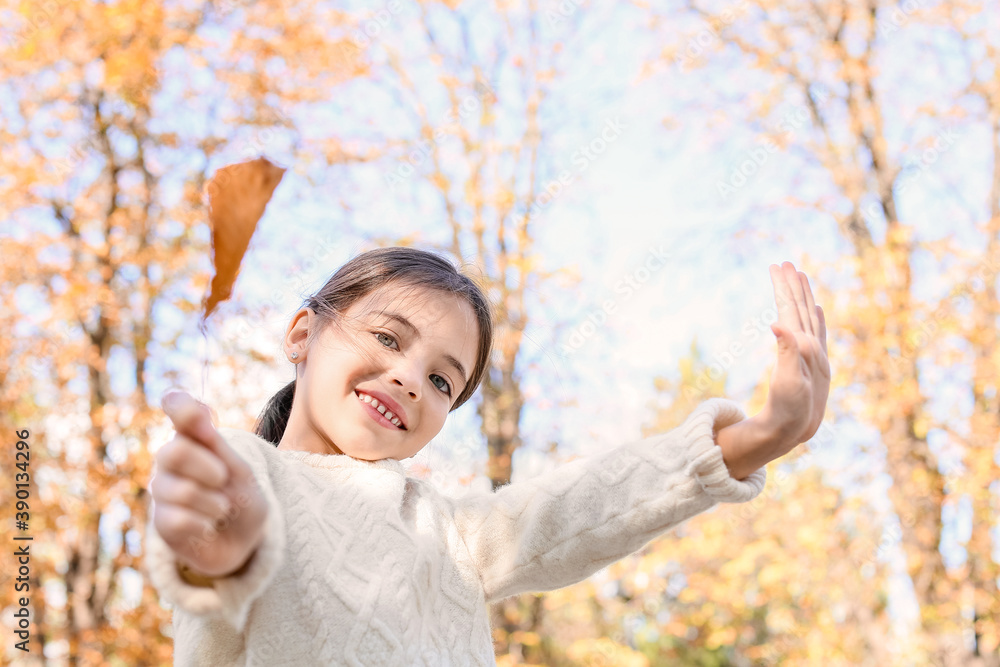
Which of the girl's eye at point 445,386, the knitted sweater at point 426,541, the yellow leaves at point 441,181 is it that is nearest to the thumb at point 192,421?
the knitted sweater at point 426,541

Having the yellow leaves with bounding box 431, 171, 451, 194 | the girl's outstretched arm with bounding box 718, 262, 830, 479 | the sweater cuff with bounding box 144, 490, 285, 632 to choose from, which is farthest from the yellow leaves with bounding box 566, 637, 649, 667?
the sweater cuff with bounding box 144, 490, 285, 632

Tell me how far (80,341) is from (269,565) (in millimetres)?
4694

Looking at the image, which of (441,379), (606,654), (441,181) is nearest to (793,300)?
(441,379)

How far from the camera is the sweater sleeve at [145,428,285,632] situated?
782mm

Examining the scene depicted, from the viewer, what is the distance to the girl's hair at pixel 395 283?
4.70ft

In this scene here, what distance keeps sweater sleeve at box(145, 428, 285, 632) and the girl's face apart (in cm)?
47

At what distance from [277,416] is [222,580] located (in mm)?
847

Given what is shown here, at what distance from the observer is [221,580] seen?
811 millimetres

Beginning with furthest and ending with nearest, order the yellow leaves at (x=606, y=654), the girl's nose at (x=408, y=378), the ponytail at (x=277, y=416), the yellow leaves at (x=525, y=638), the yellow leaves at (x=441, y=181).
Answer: the yellow leaves at (x=441, y=181), the yellow leaves at (x=525, y=638), the yellow leaves at (x=606, y=654), the ponytail at (x=277, y=416), the girl's nose at (x=408, y=378)

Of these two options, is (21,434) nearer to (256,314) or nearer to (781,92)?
(256,314)

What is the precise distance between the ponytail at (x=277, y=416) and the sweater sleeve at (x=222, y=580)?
31.3 inches

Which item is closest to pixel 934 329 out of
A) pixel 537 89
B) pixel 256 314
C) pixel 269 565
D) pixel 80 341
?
pixel 537 89

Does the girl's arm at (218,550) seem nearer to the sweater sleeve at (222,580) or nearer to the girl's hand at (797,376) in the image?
the sweater sleeve at (222,580)

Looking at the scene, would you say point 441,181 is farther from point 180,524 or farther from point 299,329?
point 180,524
